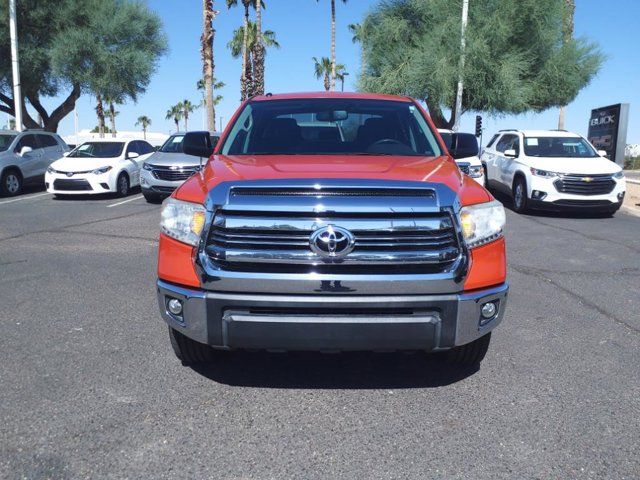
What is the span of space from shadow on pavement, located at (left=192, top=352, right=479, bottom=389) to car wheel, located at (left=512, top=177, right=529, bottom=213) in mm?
8912

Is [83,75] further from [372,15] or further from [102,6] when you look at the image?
[372,15]

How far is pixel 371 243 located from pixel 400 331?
0.48 metres

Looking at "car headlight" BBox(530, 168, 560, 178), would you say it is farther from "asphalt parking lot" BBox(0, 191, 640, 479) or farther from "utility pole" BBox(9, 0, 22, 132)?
"utility pole" BBox(9, 0, 22, 132)

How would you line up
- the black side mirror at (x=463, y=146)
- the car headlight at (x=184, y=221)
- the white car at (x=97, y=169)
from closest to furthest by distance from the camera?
the car headlight at (x=184, y=221) < the black side mirror at (x=463, y=146) < the white car at (x=97, y=169)

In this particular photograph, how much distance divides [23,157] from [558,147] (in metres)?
13.1

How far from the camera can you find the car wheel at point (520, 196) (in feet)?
39.4

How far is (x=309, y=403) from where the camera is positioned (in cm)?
330

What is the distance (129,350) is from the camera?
13.3 feet

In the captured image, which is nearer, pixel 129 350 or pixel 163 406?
pixel 163 406

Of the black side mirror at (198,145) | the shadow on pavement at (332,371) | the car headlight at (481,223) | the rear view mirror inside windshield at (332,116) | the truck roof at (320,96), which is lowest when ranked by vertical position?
the shadow on pavement at (332,371)

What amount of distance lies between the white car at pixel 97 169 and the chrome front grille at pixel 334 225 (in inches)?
463

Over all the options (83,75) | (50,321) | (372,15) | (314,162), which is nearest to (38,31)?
Result: (83,75)

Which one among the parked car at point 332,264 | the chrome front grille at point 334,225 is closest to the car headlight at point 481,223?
the parked car at point 332,264

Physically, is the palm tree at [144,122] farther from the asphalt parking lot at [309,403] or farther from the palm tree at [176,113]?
the asphalt parking lot at [309,403]
